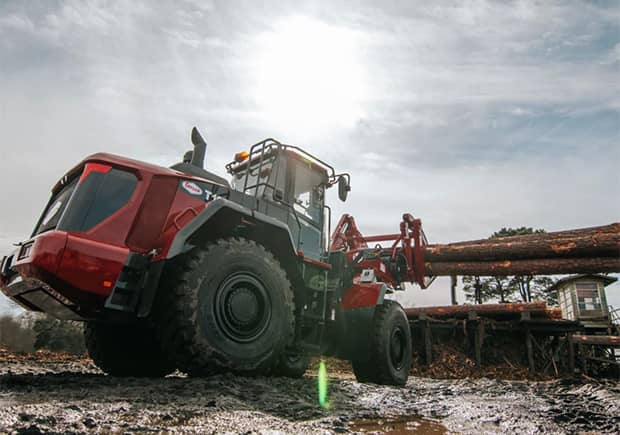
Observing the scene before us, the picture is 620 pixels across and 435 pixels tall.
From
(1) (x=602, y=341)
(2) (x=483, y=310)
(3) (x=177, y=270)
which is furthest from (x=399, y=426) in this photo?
(1) (x=602, y=341)

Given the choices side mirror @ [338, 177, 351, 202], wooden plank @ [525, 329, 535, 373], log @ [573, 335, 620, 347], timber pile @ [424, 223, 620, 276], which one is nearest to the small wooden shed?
log @ [573, 335, 620, 347]

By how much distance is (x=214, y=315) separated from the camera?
12.5 ft

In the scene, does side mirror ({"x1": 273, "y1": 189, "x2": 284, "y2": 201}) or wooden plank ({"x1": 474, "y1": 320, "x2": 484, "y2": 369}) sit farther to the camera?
wooden plank ({"x1": 474, "y1": 320, "x2": 484, "y2": 369})

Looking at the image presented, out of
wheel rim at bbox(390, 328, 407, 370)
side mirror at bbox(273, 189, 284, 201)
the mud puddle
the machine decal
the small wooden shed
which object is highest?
the small wooden shed

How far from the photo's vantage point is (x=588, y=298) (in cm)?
2661

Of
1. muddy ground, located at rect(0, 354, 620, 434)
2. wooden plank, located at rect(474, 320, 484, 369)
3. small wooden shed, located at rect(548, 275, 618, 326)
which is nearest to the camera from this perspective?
muddy ground, located at rect(0, 354, 620, 434)

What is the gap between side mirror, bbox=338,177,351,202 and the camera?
667cm

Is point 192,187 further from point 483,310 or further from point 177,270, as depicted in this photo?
point 483,310

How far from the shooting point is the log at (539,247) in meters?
9.55

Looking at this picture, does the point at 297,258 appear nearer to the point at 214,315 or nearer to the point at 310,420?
the point at 214,315

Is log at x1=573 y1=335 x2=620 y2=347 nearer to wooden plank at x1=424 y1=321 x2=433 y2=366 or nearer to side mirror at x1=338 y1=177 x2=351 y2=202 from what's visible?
wooden plank at x1=424 y1=321 x2=433 y2=366

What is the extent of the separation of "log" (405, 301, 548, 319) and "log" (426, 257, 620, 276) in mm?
2551

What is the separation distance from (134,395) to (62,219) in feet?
5.77

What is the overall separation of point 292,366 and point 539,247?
754 centimetres
